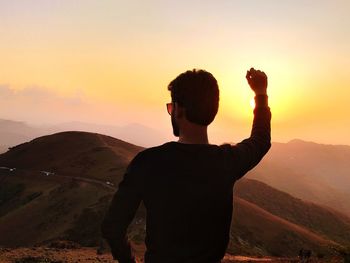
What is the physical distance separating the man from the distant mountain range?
2458cm

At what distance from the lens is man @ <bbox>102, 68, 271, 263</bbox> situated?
266 cm

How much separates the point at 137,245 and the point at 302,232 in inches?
1135

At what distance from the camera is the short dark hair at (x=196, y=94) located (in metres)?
2.90

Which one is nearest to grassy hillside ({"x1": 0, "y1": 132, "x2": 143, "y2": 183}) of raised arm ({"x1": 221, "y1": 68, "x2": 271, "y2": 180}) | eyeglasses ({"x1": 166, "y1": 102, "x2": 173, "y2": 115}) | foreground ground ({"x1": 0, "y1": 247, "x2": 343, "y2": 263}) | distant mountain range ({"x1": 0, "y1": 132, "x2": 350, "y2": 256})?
distant mountain range ({"x1": 0, "y1": 132, "x2": 350, "y2": 256})

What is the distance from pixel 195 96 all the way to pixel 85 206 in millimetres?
45007

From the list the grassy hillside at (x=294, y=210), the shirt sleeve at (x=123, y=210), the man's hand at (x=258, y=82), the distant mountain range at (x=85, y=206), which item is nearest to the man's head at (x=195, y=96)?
the shirt sleeve at (x=123, y=210)

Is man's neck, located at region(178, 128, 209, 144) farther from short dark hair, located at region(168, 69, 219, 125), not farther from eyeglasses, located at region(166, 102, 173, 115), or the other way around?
eyeglasses, located at region(166, 102, 173, 115)

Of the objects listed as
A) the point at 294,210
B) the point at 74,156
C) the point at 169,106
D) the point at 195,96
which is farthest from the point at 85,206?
the point at 294,210

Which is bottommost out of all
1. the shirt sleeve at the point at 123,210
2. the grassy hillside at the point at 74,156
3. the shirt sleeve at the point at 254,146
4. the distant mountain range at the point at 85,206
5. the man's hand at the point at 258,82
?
the distant mountain range at the point at 85,206

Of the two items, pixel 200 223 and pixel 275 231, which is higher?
pixel 200 223

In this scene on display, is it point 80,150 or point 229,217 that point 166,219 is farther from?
point 80,150

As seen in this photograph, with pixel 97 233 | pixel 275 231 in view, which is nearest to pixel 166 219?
pixel 97 233

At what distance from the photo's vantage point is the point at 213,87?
2.96 meters

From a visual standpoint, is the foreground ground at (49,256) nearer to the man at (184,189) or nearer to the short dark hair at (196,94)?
the man at (184,189)
